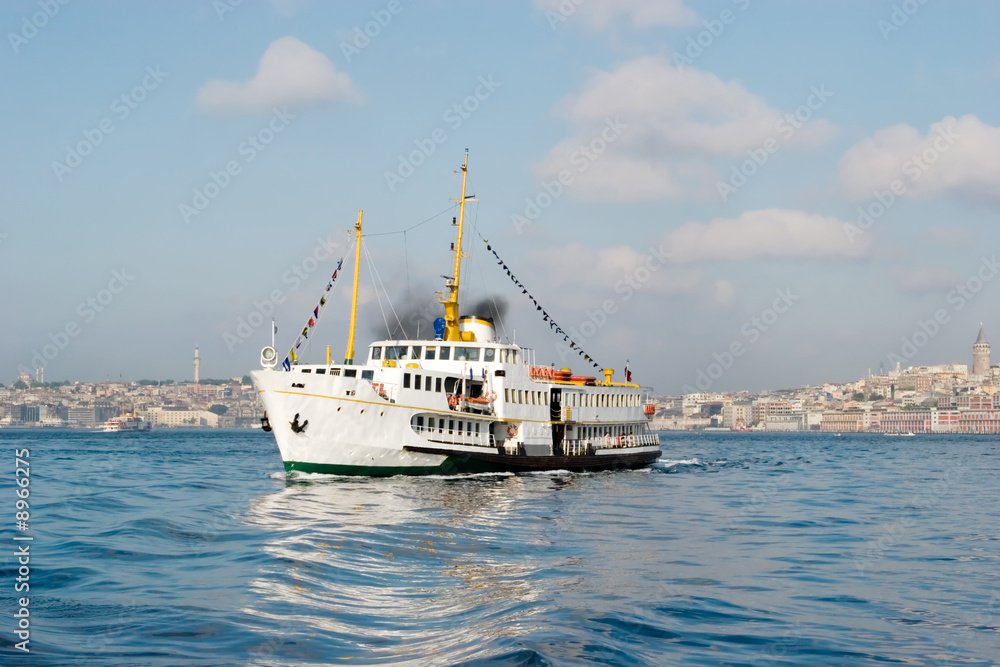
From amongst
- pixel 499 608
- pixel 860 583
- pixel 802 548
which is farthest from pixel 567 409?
pixel 499 608

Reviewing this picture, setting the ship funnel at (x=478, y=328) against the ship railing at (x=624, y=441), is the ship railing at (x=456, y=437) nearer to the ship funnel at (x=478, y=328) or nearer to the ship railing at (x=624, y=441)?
the ship funnel at (x=478, y=328)

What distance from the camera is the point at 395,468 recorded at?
116 ft

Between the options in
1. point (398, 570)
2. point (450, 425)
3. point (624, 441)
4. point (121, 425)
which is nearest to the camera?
point (398, 570)

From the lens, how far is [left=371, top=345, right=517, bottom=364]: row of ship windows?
4103 centimetres

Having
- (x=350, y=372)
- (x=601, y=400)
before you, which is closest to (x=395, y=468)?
(x=350, y=372)

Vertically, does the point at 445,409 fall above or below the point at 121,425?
above

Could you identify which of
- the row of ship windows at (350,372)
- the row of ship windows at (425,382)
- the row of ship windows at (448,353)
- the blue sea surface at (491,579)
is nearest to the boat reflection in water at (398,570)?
the blue sea surface at (491,579)

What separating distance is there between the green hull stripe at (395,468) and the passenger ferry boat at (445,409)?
1.9 inches

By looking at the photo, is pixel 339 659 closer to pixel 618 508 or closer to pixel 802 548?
pixel 802 548

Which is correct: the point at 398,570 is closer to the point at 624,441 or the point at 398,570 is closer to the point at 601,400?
the point at 601,400

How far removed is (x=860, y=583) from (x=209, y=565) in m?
13.2

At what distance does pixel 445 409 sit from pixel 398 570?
1909cm

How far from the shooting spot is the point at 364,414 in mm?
34031

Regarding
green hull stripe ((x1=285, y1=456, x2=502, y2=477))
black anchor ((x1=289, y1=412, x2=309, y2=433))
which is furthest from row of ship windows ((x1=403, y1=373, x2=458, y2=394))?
black anchor ((x1=289, y1=412, x2=309, y2=433))
